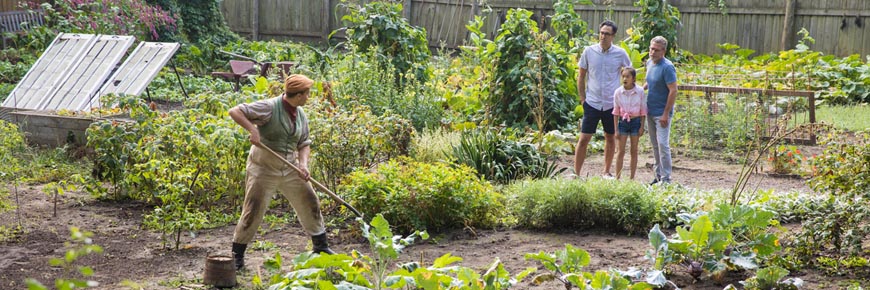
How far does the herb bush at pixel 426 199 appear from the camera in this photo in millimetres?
7453

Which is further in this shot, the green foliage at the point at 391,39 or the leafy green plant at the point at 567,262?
the green foliage at the point at 391,39

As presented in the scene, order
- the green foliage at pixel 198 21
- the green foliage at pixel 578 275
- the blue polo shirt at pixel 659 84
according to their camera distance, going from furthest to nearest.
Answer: the green foliage at pixel 198 21, the blue polo shirt at pixel 659 84, the green foliage at pixel 578 275

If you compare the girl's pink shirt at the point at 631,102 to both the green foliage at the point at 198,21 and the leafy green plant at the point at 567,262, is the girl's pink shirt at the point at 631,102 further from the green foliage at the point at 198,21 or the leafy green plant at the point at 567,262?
the green foliage at the point at 198,21

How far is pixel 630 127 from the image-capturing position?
9.33 m

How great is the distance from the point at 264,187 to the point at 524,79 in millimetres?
6083

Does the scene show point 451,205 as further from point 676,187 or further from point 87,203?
point 87,203

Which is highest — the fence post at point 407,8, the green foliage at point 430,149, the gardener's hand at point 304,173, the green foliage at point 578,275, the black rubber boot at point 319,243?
the fence post at point 407,8

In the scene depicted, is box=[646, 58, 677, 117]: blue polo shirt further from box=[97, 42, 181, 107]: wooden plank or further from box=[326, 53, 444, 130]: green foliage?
box=[97, 42, 181, 107]: wooden plank

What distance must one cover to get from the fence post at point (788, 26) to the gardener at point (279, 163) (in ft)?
45.1

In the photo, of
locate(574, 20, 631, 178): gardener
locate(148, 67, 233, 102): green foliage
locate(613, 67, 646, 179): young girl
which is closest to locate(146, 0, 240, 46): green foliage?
locate(148, 67, 233, 102): green foliage

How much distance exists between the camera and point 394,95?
11500mm

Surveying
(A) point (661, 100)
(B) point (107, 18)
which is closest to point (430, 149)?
(A) point (661, 100)

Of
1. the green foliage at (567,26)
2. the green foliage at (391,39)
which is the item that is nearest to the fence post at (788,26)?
the green foliage at (567,26)

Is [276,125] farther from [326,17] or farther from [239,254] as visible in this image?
[326,17]
